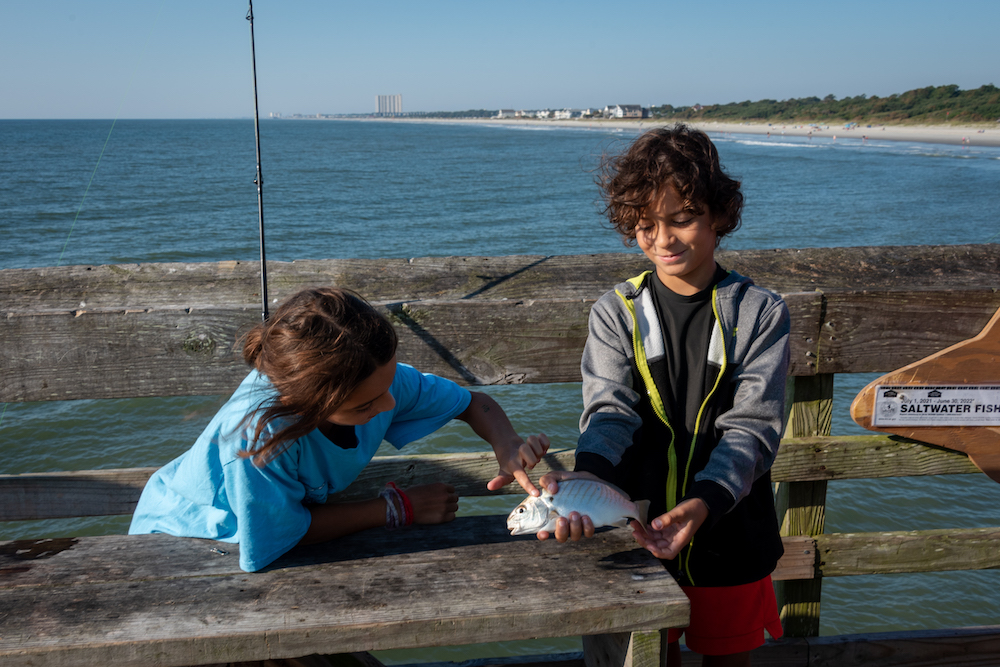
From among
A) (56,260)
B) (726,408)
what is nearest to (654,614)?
(726,408)

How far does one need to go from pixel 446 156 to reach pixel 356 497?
191 ft

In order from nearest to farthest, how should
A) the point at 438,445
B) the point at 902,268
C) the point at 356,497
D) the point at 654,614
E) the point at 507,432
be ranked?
the point at 654,614 < the point at 507,432 < the point at 356,497 < the point at 902,268 < the point at 438,445

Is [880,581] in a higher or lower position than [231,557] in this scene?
lower

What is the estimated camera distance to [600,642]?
199cm

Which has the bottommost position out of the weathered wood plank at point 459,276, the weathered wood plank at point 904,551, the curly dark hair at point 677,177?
the weathered wood plank at point 904,551

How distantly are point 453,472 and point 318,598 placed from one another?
0.79 metres

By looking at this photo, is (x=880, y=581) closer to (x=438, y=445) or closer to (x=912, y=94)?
(x=438, y=445)

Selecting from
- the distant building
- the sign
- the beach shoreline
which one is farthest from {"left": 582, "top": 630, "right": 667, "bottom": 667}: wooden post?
the distant building

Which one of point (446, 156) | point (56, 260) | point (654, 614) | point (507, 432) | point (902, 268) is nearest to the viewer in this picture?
point (654, 614)

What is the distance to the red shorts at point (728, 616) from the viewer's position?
2.02 m

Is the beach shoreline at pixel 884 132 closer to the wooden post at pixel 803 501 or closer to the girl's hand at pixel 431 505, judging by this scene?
the wooden post at pixel 803 501

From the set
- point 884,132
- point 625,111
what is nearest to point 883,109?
point 884,132

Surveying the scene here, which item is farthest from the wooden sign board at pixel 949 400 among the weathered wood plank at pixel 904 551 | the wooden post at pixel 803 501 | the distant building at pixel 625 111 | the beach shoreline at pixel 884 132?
the distant building at pixel 625 111

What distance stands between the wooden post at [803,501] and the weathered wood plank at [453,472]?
0.07 metres
